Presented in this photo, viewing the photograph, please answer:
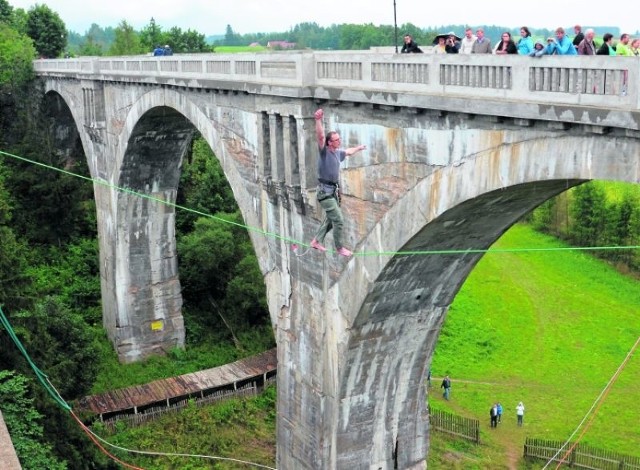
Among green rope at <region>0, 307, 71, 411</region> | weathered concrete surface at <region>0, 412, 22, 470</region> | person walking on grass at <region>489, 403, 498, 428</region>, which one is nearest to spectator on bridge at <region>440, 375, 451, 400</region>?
person walking on grass at <region>489, 403, 498, 428</region>

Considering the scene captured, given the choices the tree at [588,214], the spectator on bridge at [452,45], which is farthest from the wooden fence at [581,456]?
the tree at [588,214]

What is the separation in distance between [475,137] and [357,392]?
285 inches

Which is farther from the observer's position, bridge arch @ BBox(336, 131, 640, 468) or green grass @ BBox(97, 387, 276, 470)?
green grass @ BBox(97, 387, 276, 470)

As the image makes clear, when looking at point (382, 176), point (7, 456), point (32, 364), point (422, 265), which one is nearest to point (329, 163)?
point (382, 176)

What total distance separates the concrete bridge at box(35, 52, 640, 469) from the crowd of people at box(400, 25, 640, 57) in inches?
22.3

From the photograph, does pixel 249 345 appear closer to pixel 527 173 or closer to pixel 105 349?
pixel 105 349

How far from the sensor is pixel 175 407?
2736cm

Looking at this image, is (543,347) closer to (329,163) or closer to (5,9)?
(329,163)

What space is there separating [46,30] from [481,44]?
164 ft

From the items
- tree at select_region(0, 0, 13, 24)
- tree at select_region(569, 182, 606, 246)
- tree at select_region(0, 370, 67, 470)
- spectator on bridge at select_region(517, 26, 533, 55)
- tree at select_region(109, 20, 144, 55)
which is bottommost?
tree at select_region(569, 182, 606, 246)

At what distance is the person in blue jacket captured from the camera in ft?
37.1

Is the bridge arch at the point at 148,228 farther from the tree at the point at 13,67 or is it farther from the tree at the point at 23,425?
the tree at the point at 13,67

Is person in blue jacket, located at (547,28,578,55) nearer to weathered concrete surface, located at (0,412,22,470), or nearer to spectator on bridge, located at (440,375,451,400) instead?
weathered concrete surface, located at (0,412,22,470)

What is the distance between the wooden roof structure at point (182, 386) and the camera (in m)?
26.7
